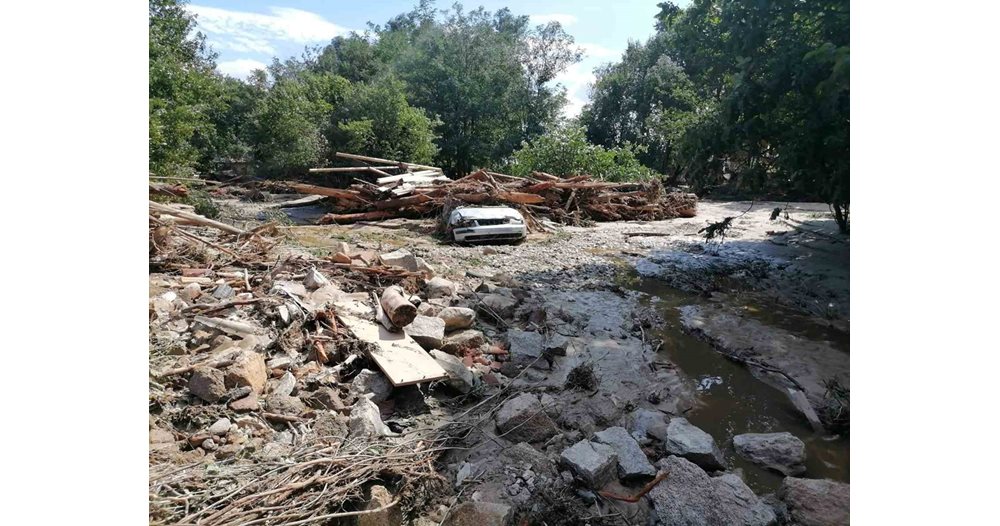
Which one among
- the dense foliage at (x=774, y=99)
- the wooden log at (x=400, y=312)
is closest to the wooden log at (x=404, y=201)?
the dense foliage at (x=774, y=99)

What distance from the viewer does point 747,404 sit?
15.5 ft

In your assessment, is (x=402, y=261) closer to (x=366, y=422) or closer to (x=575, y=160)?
(x=366, y=422)

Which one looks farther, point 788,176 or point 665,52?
point 665,52

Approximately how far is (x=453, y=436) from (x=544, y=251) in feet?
25.0

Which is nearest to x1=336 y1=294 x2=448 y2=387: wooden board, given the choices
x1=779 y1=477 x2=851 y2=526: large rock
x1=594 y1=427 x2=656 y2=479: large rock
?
x1=594 y1=427 x2=656 y2=479: large rock

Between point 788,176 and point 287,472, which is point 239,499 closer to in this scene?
point 287,472

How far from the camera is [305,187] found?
1420cm

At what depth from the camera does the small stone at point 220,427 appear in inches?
128

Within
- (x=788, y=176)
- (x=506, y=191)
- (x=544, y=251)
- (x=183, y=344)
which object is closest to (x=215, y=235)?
(x=183, y=344)

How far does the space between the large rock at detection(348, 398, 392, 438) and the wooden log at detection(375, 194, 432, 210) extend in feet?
35.4

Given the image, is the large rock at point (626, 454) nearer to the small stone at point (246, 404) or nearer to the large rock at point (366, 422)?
the large rock at point (366, 422)

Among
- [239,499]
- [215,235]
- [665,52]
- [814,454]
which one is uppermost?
[665,52]

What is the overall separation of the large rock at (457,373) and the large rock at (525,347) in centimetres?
78

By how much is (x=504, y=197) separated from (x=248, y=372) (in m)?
10.4
